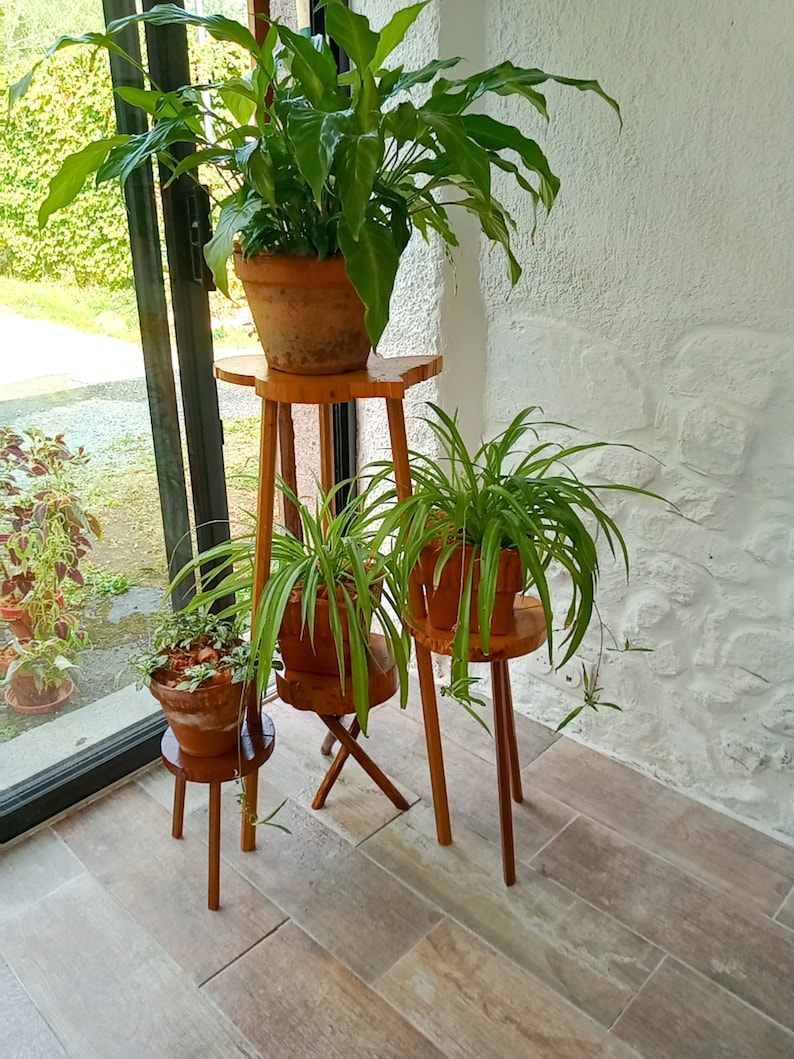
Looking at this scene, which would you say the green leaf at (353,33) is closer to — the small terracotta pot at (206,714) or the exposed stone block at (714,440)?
the exposed stone block at (714,440)

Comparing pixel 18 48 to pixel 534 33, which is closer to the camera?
pixel 18 48

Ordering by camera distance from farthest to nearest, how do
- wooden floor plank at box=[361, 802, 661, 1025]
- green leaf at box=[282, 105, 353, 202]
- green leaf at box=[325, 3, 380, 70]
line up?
wooden floor plank at box=[361, 802, 661, 1025] → green leaf at box=[325, 3, 380, 70] → green leaf at box=[282, 105, 353, 202]

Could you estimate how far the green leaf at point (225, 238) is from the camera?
3.87 feet

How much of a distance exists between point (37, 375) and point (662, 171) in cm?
124

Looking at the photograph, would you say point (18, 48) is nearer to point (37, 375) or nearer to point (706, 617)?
point (37, 375)

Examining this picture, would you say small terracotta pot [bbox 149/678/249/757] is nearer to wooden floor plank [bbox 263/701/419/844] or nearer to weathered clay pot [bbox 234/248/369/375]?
wooden floor plank [bbox 263/701/419/844]

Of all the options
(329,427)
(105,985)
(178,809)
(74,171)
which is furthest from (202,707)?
(74,171)

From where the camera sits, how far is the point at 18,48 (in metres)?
1.41

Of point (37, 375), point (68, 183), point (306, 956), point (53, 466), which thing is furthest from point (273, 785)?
point (68, 183)

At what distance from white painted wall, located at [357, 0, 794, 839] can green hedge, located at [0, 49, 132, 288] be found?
25.0 inches

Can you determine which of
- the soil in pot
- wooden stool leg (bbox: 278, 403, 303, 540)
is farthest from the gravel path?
the soil in pot

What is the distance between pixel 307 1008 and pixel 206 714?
0.51 metres

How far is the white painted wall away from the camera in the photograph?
140cm

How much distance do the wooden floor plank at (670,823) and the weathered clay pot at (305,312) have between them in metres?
1.06
